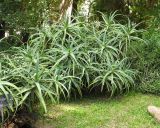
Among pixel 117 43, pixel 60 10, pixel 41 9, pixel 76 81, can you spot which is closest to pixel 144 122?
pixel 76 81

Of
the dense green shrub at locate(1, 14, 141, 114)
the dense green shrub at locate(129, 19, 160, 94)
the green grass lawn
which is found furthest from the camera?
the dense green shrub at locate(129, 19, 160, 94)

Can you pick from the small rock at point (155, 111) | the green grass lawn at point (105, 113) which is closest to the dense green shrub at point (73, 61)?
the green grass lawn at point (105, 113)

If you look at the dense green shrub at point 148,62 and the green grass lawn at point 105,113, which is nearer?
the green grass lawn at point 105,113

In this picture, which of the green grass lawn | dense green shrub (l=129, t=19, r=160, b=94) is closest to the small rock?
the green grass lawn

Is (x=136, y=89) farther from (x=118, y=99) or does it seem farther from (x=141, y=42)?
(x=141, y=42)

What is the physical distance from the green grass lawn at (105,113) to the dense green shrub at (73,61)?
7.1 inches

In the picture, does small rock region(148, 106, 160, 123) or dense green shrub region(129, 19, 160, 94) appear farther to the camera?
dense green shrub region(129, 19, 160, 94)

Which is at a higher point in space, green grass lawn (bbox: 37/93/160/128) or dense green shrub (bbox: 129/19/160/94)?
dense green shrub (bbox: 129/19/160/94)

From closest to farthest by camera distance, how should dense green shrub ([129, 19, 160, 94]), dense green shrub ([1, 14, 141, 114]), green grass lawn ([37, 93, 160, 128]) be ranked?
dense green shrub ([1, 14, 141, 114]) < green grass lawn ([37, 93, 160, 128]) < dense green shrub ([129, 19, 160, 94])

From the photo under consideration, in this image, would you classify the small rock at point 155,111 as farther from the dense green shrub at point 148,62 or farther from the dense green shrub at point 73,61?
the dense green shrub at point 148,62

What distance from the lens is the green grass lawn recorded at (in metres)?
5.62

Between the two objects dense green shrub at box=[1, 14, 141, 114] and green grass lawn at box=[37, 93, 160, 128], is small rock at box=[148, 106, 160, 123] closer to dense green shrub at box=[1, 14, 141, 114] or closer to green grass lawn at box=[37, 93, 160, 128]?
green grass lawn at box=[37, 93, 160, 128]

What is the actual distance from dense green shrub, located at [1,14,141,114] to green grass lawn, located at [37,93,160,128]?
181 millimetres

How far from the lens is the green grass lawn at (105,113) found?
5625mm
